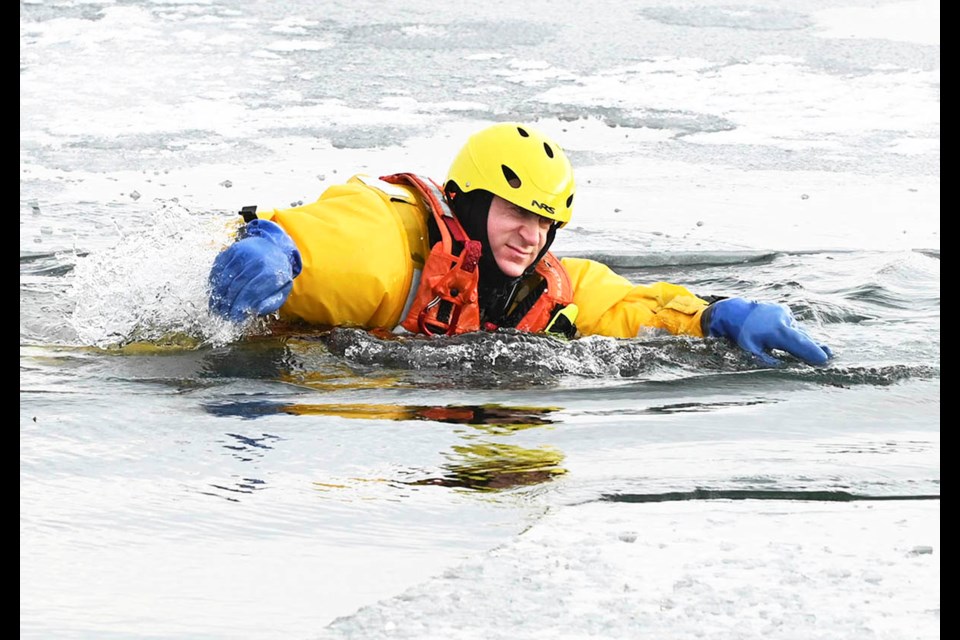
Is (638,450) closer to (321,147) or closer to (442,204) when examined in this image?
(442,204)

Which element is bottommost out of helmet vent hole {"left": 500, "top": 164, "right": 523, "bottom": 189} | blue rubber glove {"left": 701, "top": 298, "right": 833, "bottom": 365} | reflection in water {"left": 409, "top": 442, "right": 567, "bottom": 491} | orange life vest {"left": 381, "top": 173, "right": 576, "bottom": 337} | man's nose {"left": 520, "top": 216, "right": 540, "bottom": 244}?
reflection in water {"left": 409, "top": 442, "right": 567, "bottom": 491}

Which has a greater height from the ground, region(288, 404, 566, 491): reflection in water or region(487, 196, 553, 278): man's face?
region(487, 196, 553, 278): man's face

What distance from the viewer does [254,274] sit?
4520 mm

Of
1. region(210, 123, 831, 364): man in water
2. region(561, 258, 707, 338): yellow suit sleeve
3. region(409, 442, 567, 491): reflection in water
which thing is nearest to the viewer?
region(409, 442, 567, 491): reflection in water

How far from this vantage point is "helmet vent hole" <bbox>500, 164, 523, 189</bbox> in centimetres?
503

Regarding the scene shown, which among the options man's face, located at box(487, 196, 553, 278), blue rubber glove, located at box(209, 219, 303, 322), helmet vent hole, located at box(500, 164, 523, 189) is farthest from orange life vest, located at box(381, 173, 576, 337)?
blue rubber glove, located at box(209, 219, 303, 322)

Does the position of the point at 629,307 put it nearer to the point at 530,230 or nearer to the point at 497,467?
the point at 530,230

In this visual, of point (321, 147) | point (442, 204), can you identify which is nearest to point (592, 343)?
point (442, 204)

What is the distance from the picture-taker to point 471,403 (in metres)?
4.36

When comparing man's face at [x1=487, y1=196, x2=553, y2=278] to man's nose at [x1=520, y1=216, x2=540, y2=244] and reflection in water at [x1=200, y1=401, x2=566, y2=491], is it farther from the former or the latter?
reflection in water at [x1=200, y1=401, x2=566, y2=491]

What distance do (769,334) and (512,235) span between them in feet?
3.34

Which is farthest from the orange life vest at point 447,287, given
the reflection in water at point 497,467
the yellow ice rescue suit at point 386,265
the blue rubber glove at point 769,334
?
the reflection in water at point 497,467

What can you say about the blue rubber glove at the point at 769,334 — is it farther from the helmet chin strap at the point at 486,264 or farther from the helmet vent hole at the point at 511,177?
the helmet vent hole at the point at 511,177

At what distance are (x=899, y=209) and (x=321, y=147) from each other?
3.64 metres
